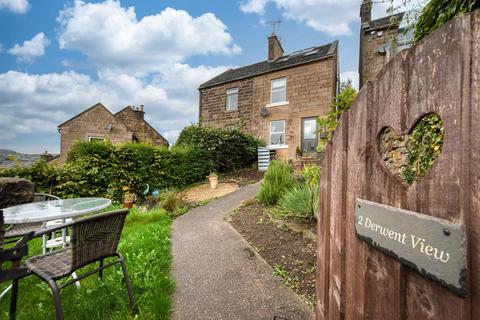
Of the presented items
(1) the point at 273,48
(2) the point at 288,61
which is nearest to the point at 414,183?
(2) the point at 288,61

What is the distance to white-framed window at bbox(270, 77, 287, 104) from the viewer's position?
44.4 feet

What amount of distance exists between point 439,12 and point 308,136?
11.3 meters

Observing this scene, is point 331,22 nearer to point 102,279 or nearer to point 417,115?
point 417,115

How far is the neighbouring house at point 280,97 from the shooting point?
40.4 feet

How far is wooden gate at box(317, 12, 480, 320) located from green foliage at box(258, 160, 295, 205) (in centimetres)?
403

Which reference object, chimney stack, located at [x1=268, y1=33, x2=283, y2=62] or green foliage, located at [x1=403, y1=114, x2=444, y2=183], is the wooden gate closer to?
green foliage, located at [x1=403, y1=114, x2=444, y2=183]

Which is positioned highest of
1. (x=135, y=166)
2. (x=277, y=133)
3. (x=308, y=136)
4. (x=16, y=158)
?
(x=277, y=133)

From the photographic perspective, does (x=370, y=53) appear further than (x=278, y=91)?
No

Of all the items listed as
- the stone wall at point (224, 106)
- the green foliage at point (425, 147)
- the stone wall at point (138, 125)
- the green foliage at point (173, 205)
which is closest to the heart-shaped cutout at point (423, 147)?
the green foliage at point (425, 147)

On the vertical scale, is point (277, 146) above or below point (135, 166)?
above

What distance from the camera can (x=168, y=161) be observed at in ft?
30.0

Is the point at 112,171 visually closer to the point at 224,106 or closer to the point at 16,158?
the point at 16,158

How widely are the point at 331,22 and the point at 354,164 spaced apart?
17.3 feet

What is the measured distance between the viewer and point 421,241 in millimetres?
752
